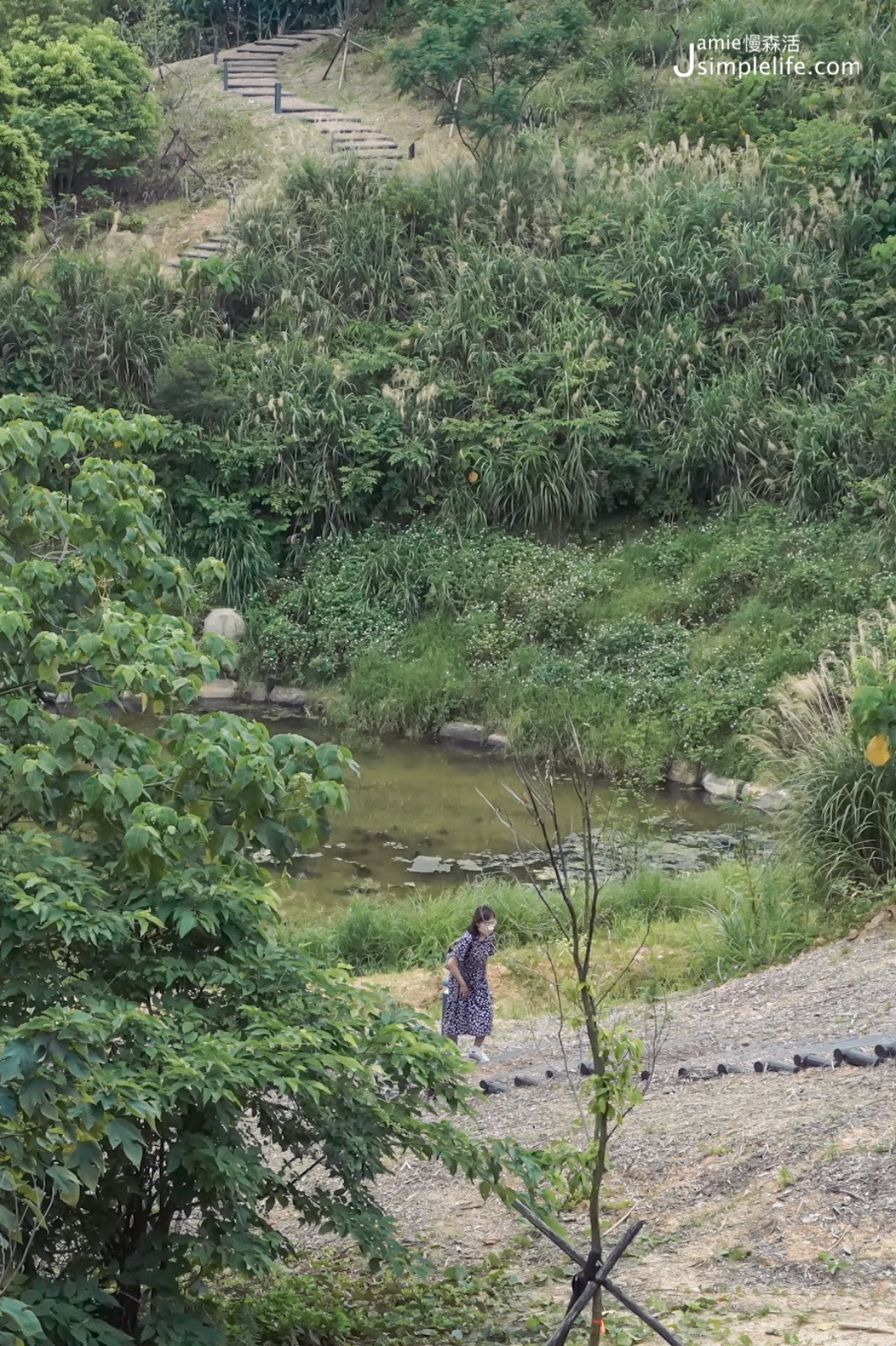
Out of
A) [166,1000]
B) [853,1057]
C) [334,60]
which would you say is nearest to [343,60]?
[334,60]

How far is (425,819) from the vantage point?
47.4ft

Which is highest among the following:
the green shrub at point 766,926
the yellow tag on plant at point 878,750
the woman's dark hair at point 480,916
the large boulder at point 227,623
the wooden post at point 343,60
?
→ the wooden post at point 343,60

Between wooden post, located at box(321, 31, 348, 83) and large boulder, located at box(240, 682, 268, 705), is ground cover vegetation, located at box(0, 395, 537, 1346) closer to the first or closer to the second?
large boulder, located at box(240, 682, 268, 705)

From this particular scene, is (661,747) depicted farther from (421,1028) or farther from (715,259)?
(421,1028)

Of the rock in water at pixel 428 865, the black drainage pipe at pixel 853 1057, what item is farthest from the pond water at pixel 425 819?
the black drainage pipe at pixel 853 1057

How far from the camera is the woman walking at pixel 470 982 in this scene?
27.5 ft

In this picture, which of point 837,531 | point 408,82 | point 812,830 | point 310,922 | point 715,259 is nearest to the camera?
point 812,830

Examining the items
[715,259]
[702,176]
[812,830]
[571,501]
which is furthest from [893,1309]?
[702,176]

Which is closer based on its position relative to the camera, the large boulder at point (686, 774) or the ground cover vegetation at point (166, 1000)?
the ground cover vegetation at point (166, 1000)

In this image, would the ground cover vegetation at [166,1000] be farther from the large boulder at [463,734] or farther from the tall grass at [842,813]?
the large boulder at [463,734]

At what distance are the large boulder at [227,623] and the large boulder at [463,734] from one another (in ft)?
8.58

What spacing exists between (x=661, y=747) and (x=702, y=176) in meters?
8.96

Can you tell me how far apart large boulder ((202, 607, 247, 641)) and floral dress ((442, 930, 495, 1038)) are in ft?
31.4

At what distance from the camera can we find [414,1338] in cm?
541
